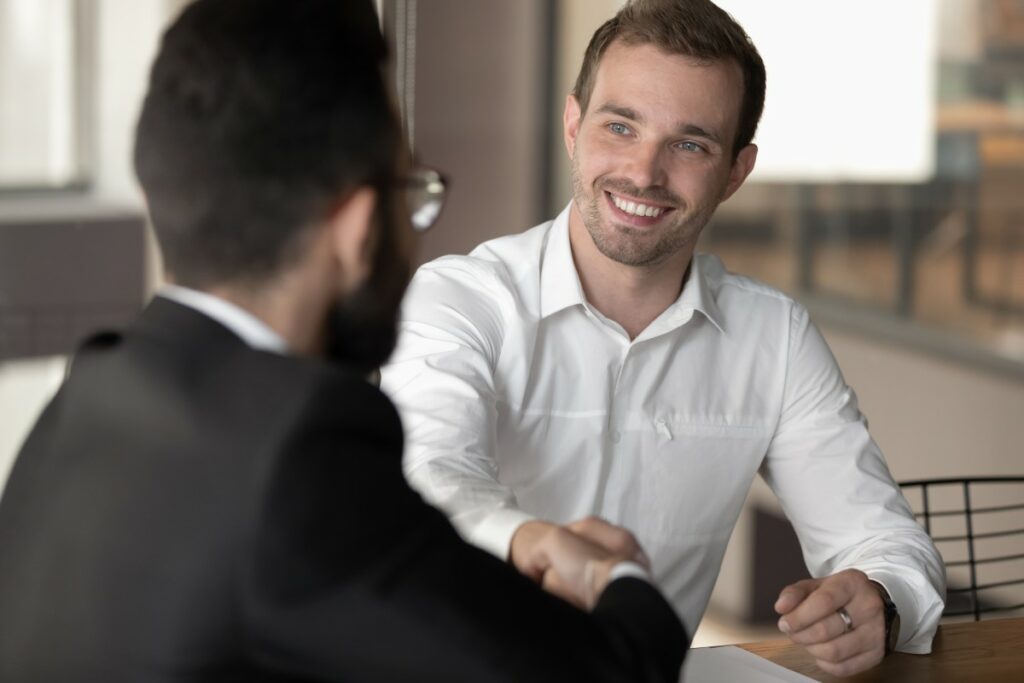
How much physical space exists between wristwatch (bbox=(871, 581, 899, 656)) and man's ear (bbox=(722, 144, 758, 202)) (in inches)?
Result: 28.1

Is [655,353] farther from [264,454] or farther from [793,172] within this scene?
[793,172]

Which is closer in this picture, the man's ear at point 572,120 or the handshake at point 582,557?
the handshake at point 582,557

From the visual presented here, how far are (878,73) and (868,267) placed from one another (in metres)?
0.62

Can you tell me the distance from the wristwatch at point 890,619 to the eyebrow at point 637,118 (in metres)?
0.69

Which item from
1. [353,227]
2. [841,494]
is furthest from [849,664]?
[353,227]

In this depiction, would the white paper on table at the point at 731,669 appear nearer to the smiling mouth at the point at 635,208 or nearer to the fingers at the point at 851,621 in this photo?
the fingers at the point at 851,621

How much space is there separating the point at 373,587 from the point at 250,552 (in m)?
0.08

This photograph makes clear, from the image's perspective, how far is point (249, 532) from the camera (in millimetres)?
914

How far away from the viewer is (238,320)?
1008 mm

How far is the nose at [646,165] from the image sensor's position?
6.66 ft

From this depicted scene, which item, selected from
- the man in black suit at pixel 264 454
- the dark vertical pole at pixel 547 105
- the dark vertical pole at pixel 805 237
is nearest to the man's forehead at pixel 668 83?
the man in black suit at pixel 264 454

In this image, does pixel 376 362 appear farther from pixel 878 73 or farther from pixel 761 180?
pixel 761 180

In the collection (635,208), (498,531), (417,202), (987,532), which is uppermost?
(417,202)

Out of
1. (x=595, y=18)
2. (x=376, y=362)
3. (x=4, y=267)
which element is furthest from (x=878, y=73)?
(x=376, y=362)
